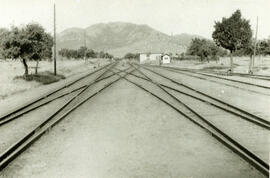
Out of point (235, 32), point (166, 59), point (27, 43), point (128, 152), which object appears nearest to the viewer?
point (128, 152)

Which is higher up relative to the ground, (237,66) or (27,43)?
(27,43)

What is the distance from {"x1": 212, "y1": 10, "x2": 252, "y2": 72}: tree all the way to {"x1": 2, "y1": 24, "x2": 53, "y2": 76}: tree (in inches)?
953

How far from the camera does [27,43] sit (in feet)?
81.6

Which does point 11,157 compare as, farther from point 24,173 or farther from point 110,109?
point 110,109

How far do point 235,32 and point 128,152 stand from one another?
36376mm

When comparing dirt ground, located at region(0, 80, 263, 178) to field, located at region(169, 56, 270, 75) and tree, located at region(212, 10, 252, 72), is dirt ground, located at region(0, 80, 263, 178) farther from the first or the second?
tree, located at region(212, 10, 252, 72)

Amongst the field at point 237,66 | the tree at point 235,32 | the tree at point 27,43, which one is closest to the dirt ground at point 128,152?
the tree at point 27,43

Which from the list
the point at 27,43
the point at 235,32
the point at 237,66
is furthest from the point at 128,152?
the point at 237,66

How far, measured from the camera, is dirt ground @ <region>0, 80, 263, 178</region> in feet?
19.8

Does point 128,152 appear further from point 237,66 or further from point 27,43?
point 237,66

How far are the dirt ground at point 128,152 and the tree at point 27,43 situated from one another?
15.7 metres

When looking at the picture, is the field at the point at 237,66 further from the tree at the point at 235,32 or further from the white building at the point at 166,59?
the white building at the point at 166,59

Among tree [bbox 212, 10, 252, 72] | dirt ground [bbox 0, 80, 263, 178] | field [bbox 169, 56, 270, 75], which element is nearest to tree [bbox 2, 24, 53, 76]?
dirt ground [bbox 0, 80, 263, 178]

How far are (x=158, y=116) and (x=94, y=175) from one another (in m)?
5.90
